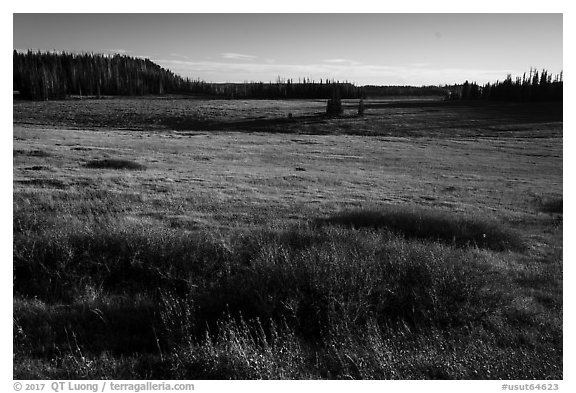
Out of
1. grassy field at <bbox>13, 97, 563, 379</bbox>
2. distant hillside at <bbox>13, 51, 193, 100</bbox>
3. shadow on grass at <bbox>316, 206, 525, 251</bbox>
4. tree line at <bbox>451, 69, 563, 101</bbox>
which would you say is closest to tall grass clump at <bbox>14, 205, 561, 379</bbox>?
grassy field at <bbox>13, 97, 563, 379</bbox>

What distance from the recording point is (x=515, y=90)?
8294cm

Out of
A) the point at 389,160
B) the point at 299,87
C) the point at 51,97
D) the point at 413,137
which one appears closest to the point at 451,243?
the point at 389,160

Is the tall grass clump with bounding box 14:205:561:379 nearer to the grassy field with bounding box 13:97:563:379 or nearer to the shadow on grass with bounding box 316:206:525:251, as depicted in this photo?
the grassy field with bounding box 13:97:563:379

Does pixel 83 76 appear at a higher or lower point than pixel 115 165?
higher

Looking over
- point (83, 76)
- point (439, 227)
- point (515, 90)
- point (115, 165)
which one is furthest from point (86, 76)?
point (515, 90)

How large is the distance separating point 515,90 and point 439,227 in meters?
85.6

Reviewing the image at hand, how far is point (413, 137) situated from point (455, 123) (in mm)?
14738

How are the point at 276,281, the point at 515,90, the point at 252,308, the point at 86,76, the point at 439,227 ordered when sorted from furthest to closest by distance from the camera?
the point at 515,90 < the point at 86,76 < the point at 439,227 < the point at 276,281 < the point at 252,308

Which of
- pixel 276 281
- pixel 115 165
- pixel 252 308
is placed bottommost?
pixel 252 308

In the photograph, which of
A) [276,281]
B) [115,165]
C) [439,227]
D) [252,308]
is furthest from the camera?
[115,165]

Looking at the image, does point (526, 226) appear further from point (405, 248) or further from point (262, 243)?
point (262, 243)

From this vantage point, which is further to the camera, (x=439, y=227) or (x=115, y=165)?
(x=115, y=165)

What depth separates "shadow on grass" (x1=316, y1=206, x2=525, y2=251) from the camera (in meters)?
11.3

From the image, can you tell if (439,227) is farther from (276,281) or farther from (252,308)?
(252,308)
